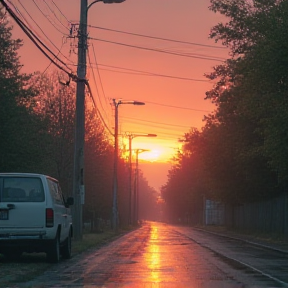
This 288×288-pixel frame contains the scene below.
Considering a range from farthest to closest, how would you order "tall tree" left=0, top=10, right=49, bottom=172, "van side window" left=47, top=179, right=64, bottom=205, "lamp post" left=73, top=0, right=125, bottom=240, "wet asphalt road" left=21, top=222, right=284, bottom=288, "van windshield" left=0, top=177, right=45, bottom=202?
"lamp post" left=73, top=0, right=125, bottom=240 < "tall tree" left=0, top=10, right=49, bottom=172 < "van side window" left=47, top=179, right=64, bottom=205 < "van windshield" left=0, top=177, right=45, bottom=202 < "wet asphalt road" left=21, top=222, right=284, bottom=288

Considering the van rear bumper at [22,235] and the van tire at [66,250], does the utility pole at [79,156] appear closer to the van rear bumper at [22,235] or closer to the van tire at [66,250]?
the van tire at [66,250]

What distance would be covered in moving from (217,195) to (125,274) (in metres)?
38.4

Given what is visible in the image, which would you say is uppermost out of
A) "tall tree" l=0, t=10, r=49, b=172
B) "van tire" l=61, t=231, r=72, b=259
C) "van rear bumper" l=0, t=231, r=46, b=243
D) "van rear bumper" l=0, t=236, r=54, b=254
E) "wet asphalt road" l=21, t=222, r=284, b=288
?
"tall tree" l=0, t=10, r=49, b=172

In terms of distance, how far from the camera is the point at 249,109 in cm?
2953

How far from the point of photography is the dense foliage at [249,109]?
25.7 metres

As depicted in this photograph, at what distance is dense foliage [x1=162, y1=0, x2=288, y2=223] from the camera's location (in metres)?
25.7

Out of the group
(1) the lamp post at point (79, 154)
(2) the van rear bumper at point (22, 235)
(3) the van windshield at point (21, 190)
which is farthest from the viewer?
(1) the lamp post at point (79, 154)

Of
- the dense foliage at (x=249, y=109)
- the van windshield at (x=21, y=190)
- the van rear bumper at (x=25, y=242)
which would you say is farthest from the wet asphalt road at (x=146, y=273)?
the dense foliage at (x=249, y=109)

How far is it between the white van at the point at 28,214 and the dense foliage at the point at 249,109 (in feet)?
40.1

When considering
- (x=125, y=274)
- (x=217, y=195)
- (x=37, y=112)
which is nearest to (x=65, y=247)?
(x=125, y=274)

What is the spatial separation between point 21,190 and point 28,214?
67 cm

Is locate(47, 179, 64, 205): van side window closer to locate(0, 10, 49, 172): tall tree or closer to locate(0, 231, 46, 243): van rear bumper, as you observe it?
locate(0, 231, 46, 243): van rear bumper

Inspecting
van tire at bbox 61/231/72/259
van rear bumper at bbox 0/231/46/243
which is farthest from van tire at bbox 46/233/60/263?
van tire at bbox 61/231/72/259

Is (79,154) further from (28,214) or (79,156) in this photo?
(28,214)
